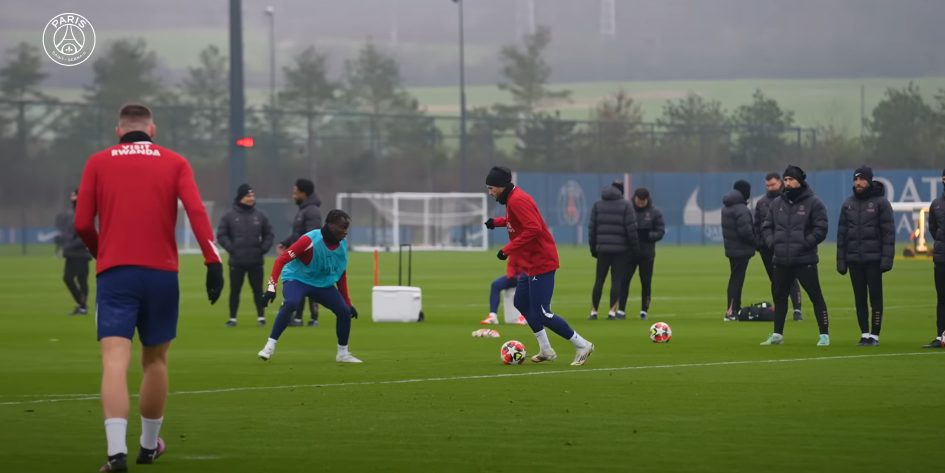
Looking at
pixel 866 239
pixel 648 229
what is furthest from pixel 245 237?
pixel 866 239

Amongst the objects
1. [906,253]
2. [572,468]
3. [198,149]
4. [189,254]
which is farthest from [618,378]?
[198,149]

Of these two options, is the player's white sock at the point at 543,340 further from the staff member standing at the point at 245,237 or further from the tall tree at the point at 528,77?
the tall tree at the point at 528,77

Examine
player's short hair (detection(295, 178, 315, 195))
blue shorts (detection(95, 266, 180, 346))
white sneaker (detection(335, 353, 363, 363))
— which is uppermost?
player's short hair (detection(295, 178, 315, 195))

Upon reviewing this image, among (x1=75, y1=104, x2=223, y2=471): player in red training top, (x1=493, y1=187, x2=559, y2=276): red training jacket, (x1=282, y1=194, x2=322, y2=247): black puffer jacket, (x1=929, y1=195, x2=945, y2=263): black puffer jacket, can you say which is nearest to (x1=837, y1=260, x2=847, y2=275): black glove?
(x1=929, y1=195, x2=945, y2=263): black puffer jacket

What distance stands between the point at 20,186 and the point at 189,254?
1757cm

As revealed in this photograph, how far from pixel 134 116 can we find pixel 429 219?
6610 centimetres

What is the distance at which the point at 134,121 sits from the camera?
10.4 meters

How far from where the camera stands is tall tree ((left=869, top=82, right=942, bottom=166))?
84.1 m

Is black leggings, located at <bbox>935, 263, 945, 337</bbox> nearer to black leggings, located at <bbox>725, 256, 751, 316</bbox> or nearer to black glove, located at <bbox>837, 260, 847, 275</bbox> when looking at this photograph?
black glove, located at <bbox>837, 260, 847, 275</bbox>

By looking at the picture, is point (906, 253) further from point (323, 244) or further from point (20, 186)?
point (20, 186)

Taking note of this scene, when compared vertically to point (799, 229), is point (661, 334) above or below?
below

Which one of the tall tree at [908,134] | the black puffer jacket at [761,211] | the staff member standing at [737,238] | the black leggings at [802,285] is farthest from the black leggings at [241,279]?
the tall tree at [908,134]

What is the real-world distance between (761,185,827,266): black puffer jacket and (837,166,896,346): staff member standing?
0.28 meters

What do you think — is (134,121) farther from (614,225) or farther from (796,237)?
(614,225)
